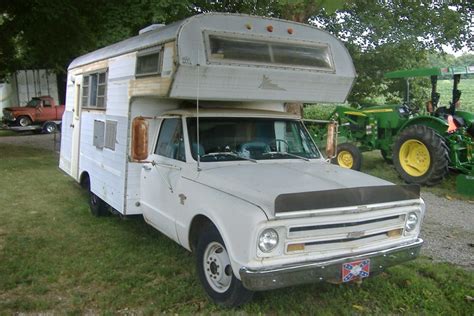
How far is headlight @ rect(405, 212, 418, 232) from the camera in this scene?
4.45 metres

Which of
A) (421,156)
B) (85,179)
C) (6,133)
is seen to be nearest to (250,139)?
(85,179)

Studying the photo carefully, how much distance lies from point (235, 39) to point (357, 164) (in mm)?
7143

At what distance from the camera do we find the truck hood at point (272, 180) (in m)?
3.95

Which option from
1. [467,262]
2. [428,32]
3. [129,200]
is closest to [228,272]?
[129,200]

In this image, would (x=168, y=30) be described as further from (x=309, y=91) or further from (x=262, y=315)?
(x=262, y=315)

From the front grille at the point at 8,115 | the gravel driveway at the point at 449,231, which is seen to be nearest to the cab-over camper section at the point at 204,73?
the gravel driveway at the point at 449,231

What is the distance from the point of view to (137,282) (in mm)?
4840

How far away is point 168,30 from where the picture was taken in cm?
503

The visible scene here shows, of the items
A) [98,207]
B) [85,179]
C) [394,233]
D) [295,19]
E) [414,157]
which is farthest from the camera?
[295,19]

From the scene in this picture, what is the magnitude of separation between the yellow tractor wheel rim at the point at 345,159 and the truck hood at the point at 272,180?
6.57 metres

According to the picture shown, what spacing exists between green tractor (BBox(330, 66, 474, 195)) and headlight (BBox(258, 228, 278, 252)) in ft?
22.1

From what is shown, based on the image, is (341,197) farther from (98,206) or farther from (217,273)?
(98,206)

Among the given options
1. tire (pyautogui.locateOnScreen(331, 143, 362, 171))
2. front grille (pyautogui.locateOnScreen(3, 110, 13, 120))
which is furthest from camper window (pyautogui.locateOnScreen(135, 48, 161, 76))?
front grille (pyautogui.locateOnScreen(3, 110, 13, 120))

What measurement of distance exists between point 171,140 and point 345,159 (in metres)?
7.13
